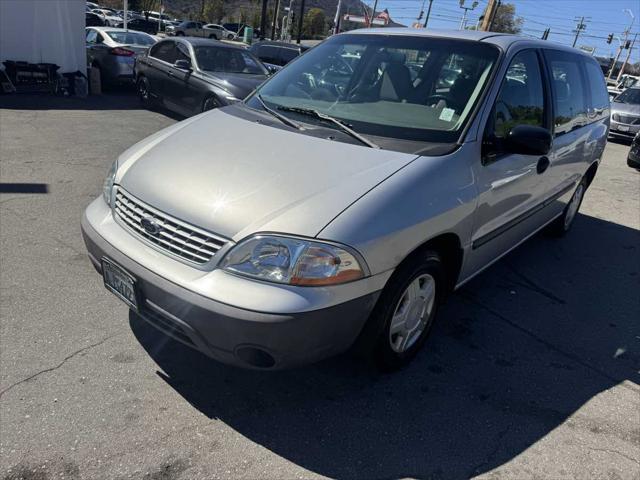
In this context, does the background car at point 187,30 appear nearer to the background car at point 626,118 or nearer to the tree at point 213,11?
the tree at point 213,11

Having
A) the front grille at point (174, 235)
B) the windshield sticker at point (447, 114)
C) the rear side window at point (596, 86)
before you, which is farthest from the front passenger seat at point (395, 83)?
the rear side window at point (596, 86)

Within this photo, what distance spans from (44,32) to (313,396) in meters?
11.3

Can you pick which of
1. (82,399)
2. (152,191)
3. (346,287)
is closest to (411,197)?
(346,287)

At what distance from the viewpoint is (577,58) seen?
4.81 metres

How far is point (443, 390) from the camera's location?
9.53 feet

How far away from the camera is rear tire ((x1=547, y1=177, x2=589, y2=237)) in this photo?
548 centimetres

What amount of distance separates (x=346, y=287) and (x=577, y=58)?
3950mm

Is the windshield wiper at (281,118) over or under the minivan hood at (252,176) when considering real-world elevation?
over

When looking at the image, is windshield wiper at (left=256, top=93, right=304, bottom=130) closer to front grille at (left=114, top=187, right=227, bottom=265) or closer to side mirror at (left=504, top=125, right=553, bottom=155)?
front grille at (left=114, top=187, right=227, bottom=265)

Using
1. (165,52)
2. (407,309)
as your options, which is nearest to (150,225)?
(407,309)

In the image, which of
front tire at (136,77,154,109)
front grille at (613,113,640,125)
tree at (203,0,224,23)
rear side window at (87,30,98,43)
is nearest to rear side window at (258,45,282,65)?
rear side window at (87,30,98,43)

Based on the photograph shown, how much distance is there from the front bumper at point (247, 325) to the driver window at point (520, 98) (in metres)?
1.59

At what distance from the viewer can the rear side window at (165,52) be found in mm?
10039

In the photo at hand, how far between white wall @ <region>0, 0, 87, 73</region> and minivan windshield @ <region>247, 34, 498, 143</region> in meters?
9.44
